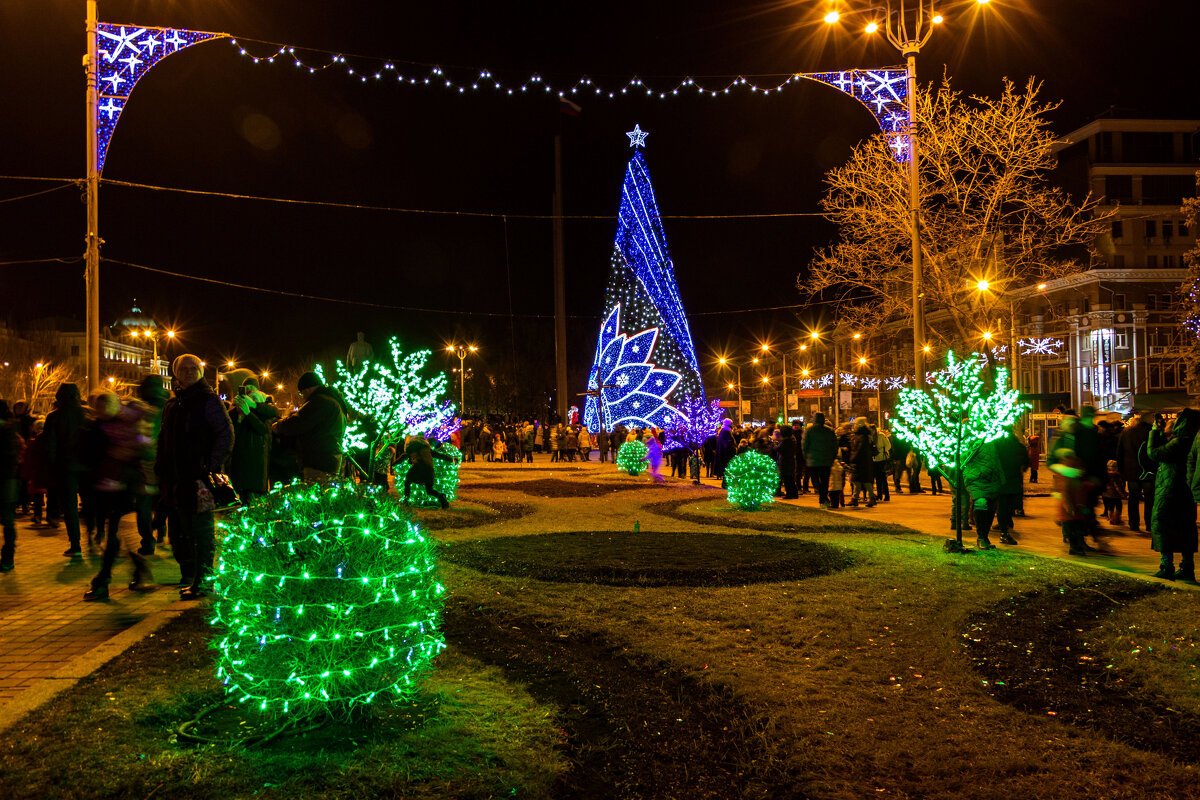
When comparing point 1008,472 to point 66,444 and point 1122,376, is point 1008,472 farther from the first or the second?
point 1122,376

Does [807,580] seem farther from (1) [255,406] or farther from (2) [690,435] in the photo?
(2) [690,435]

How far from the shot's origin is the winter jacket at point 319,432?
6758mm

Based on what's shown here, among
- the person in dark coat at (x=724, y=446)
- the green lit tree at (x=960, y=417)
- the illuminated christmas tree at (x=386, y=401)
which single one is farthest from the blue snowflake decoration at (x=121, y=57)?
the person in dark coat at (x=724, y=446)

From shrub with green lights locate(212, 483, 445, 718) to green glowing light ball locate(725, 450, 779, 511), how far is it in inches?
445

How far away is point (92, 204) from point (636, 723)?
14.3 metres

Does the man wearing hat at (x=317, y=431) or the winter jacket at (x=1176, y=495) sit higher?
the man wearing hat at (x=317, y=431)

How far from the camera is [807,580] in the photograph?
333 inches

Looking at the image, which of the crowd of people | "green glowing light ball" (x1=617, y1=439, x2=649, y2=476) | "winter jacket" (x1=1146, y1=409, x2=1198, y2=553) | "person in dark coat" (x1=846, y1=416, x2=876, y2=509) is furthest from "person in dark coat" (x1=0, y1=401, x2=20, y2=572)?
"green glowing light ball" (x1=617, y1=439, x2=649, y2=476)

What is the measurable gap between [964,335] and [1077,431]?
1145 centimetres

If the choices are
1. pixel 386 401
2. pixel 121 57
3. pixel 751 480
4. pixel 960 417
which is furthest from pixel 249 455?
pixel 386 401

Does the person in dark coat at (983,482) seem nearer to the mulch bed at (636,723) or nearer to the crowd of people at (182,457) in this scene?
the mulch bed at (636,723)

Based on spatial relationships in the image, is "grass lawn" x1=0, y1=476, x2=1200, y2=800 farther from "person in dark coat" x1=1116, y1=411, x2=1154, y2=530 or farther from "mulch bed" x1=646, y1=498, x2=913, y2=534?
"person in dark coat" x1=1116, y1=411, x2=1154, y2=530

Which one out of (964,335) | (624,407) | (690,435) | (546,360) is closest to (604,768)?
(964,335)

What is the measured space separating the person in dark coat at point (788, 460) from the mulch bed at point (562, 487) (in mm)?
3803
